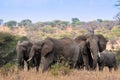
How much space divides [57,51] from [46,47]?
2.64 feet

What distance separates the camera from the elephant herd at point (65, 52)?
49.9 ft

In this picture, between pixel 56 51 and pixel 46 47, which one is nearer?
pixel 46 47

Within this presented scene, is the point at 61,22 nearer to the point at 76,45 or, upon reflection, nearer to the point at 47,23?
the point at 47,23

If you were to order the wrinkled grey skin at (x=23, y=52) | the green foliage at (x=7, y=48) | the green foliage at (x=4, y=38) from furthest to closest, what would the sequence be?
1. the green foliage at (x=4, y=38)
2. the green foliage at (x=7, y=48)
3. the wrinkled grey skin at (x=23, y=52)

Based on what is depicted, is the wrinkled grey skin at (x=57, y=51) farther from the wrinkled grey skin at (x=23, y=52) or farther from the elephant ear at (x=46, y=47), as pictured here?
the wrinkled grey skin at (x=23, y=52)

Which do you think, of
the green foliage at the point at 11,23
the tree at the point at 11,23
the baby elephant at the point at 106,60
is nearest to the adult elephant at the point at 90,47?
the baby elephant at the point at 106,60

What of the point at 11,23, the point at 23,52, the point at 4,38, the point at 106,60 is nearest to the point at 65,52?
the point at 23,52

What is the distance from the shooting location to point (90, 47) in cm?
1767

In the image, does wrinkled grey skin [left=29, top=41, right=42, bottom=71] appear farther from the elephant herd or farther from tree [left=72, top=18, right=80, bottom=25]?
tree [left=72, top=18, right=80, bottom=25]

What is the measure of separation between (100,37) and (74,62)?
6.78 ft

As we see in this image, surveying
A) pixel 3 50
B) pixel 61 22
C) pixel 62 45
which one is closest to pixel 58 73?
pixel 62 45

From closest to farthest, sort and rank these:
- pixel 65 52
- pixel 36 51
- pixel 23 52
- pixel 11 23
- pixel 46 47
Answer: pixel 46 47
pixel 36 51
pixel 65 52
pixel 23 52
pixel 11 23

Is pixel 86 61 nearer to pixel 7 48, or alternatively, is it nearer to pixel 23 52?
pixel 23 52

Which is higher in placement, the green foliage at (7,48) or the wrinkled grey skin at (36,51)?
the wrinkled grey skin at (36,51)
